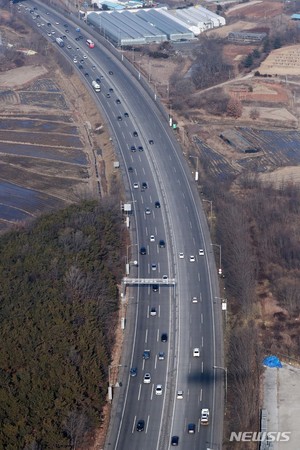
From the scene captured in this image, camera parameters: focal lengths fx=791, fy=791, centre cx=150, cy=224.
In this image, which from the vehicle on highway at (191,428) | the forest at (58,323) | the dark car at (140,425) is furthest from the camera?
the dark car at (140,425)

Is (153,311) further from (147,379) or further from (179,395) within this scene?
(179,395)

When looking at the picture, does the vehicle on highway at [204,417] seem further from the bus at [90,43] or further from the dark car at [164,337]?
the bus at [90,43]

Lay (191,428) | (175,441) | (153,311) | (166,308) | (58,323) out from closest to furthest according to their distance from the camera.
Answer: (175,441) → (191,428) → (58,323) → (153,311) → (166,308)

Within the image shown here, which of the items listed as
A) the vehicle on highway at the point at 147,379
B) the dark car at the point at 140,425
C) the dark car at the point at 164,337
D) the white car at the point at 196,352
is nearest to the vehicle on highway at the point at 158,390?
the vehicle on highway at the point at 147,379

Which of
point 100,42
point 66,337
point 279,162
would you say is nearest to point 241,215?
point 279,162

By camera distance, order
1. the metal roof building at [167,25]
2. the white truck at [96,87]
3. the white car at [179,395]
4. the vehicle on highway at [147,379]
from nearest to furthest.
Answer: the white car at [179,395]
the vehicle on highway at [147,379]
the white truck at [96,87]
the metal roof building at [167,25]

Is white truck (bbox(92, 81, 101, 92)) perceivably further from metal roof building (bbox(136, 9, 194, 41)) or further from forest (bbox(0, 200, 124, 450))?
forest (bbox(0, 200, 124, 450))

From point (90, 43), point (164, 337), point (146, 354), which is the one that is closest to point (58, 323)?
point (146, 354)

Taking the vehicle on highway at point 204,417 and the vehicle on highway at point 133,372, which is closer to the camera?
the vehicle on highway at point 204,417
